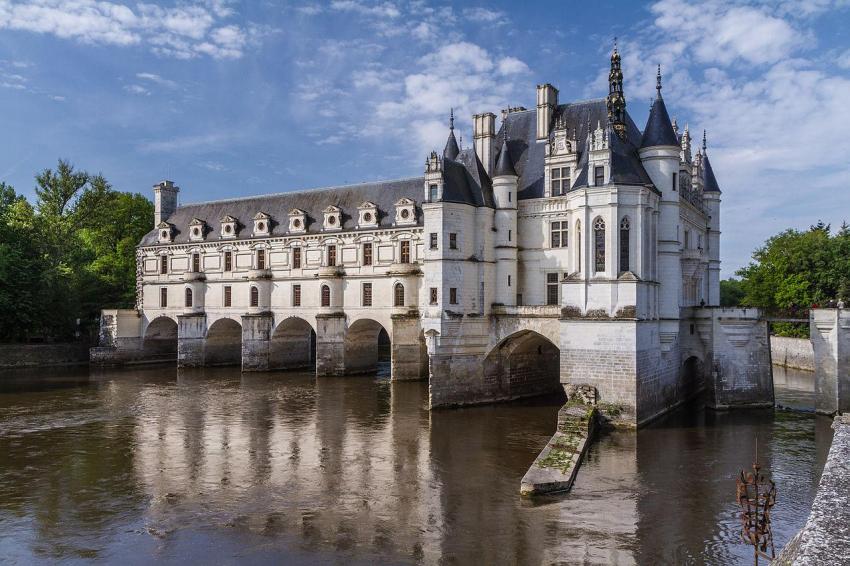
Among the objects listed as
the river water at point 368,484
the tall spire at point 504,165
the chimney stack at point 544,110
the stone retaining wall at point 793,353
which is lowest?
the river water at point 368,484

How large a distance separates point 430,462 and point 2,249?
126 ft

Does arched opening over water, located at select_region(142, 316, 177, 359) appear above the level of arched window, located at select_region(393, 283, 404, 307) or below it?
below

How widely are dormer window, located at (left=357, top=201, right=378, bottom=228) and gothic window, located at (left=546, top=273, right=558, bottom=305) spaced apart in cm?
1360

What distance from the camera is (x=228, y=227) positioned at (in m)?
45.9

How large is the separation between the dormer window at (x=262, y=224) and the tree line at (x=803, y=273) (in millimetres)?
34722

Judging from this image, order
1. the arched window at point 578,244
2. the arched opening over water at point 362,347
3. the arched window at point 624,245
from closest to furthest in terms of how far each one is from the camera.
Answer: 1. the arched window at point 624,245
2. the arched window at point 578,244
3. the arched opening over water at point 362,347

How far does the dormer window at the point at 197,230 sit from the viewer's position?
4744cm

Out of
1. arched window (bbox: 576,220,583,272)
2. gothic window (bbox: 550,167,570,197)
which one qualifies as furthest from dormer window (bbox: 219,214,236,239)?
arched window (bbox: 576,220,583,272)

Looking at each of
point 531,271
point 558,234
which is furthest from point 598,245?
point 531,271

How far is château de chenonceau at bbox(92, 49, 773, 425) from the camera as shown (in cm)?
2481

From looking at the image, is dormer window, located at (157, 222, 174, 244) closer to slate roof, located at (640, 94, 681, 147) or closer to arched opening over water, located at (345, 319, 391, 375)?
arched opening over water, located at (345, 319, 391, 375)

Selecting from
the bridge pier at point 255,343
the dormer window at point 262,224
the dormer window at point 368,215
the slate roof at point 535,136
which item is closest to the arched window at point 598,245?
the slate roof at point 535,136

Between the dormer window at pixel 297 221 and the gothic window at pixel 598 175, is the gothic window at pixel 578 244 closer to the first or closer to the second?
the gothic window at pixel 598 175

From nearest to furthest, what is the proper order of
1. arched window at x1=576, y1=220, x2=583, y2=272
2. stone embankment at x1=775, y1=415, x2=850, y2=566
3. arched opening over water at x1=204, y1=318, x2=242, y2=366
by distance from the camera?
stone embankment at x1=775, y1=415, x2=850, y2=566 → arched window at x1=576, y1=220, x2=583, y2=272 → arched opening over water at x1=204, y1=318, x2=242, y2=366
